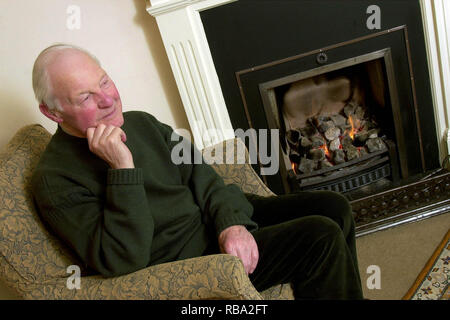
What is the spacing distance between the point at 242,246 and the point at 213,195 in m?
0.25

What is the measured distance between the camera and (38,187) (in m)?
1.26

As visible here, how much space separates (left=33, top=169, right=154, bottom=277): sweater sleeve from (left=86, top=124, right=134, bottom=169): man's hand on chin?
0.03m

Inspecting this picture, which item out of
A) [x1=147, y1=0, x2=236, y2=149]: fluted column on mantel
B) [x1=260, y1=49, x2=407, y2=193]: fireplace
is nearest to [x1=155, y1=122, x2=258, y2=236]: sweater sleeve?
[x1=147, y1=0, x2=236, y2=149]: fluted column on mantel

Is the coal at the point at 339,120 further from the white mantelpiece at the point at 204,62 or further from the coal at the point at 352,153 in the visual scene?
the white mantelpiece at the point at 204,62

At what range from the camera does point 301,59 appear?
2172 millimetres

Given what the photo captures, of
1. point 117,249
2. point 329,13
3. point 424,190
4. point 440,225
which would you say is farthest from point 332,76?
point 117,249

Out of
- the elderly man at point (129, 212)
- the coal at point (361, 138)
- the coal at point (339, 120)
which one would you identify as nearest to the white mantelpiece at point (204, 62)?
the coal at point (361, 138)

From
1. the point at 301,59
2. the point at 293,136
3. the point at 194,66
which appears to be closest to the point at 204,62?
the point at 194,66

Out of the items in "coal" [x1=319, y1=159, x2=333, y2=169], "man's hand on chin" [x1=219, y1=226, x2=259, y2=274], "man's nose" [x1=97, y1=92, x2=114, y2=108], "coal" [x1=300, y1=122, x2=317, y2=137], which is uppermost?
"man's nose" [x1=97, y1=92, x2=114, y2=108]

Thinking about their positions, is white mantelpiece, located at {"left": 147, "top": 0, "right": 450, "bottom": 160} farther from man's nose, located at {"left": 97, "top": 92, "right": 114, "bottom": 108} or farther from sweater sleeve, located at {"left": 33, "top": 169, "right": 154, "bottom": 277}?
sweater sleeve, located at {"left": 33, "top": 169, "right": 154, "bottom": 277}

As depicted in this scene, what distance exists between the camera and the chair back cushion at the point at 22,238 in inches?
48.6

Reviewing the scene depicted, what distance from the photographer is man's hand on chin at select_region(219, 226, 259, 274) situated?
1289mm

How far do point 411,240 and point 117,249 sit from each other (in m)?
1.41

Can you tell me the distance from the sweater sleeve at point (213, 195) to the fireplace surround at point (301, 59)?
2.23 ft
